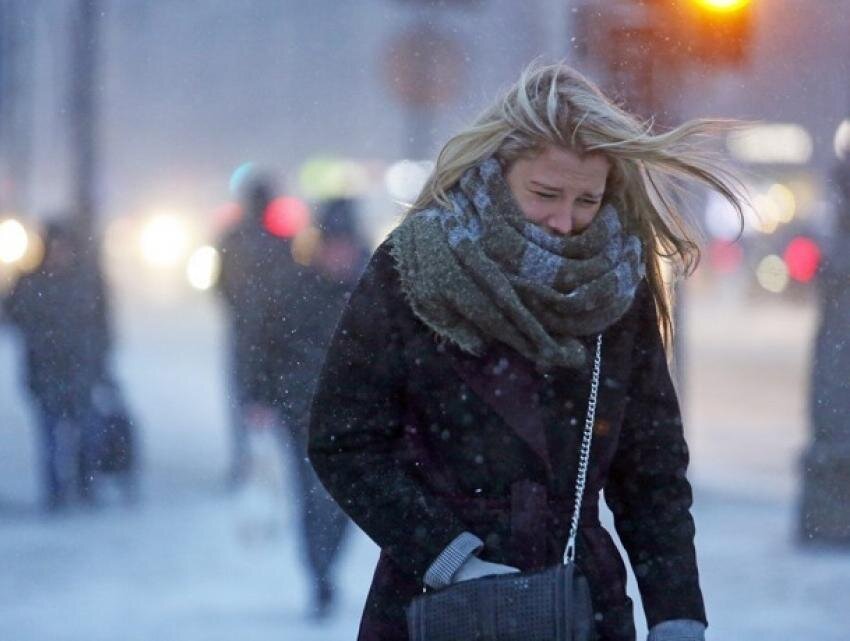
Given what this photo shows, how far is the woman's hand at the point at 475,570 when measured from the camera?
2291 millimetres

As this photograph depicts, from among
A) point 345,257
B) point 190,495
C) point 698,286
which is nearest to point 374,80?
point 345,257

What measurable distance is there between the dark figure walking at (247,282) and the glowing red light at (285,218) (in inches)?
0.9

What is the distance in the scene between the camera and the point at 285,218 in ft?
16.5

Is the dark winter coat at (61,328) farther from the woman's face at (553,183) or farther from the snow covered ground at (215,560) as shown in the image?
the woman's face at (553,183)

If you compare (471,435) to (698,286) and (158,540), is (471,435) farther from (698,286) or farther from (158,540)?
(698,286)

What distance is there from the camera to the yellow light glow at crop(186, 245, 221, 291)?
17.4 ft

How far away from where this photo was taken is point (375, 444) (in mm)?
2379

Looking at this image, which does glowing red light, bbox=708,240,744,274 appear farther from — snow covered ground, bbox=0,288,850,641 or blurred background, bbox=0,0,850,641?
blurred background, bbox=0,0,850,641

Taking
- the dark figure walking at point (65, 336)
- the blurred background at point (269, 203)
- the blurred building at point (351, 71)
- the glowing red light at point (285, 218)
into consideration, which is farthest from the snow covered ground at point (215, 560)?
the blurred building at point (351, 71)

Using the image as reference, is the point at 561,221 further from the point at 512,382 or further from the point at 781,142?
the point at 781,142

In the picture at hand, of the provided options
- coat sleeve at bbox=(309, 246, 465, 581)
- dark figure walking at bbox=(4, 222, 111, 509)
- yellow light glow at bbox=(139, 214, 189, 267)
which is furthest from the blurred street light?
yellow light glow at bbox=(139, 214, 189, 267)

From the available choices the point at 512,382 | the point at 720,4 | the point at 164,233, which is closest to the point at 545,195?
the point at 512,382

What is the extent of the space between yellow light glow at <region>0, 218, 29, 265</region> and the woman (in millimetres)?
3692

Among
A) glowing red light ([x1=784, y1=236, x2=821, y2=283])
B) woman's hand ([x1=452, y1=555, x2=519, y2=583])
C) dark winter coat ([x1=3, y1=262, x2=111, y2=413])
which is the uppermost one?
woman's hand ([x1=452, y1=555, x2=519, y2=583])
